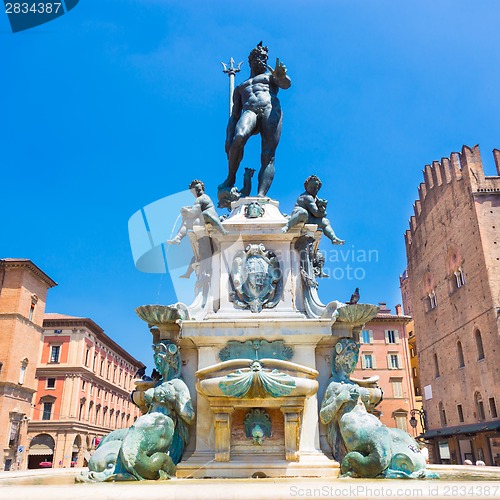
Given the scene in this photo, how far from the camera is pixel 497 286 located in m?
35.9

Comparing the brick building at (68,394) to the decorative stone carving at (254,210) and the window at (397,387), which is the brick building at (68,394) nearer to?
the window at (397,387)

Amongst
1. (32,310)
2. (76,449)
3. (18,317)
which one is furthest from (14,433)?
(76,449)

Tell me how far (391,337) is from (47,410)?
35.5 m

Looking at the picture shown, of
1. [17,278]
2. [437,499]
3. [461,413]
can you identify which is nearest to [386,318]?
→ [461,413]

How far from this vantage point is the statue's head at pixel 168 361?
276 inches

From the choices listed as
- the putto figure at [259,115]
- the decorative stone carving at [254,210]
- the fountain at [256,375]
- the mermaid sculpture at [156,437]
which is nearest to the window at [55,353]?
the putto figure at [259,115]

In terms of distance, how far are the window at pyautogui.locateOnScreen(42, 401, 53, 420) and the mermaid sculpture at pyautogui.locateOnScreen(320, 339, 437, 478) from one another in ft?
161

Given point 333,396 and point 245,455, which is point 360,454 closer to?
point 333,396

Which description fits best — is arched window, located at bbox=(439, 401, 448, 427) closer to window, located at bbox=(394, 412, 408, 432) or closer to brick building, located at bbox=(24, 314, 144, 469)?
window, located at bbox=(394, 412, 408, 432)

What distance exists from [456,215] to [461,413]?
51.7 feet

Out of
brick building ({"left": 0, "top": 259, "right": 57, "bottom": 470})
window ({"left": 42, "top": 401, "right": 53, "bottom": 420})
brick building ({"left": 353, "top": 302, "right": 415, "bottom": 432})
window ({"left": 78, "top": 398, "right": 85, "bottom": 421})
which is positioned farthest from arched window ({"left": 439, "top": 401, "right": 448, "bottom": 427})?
window ({"left": 42, "top": 401, "right": 53, "bottom": 420})

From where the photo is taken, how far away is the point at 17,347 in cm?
4184

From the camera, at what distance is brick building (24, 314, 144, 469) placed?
48188 mm

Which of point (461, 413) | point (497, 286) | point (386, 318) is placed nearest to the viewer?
point (497, 286)
